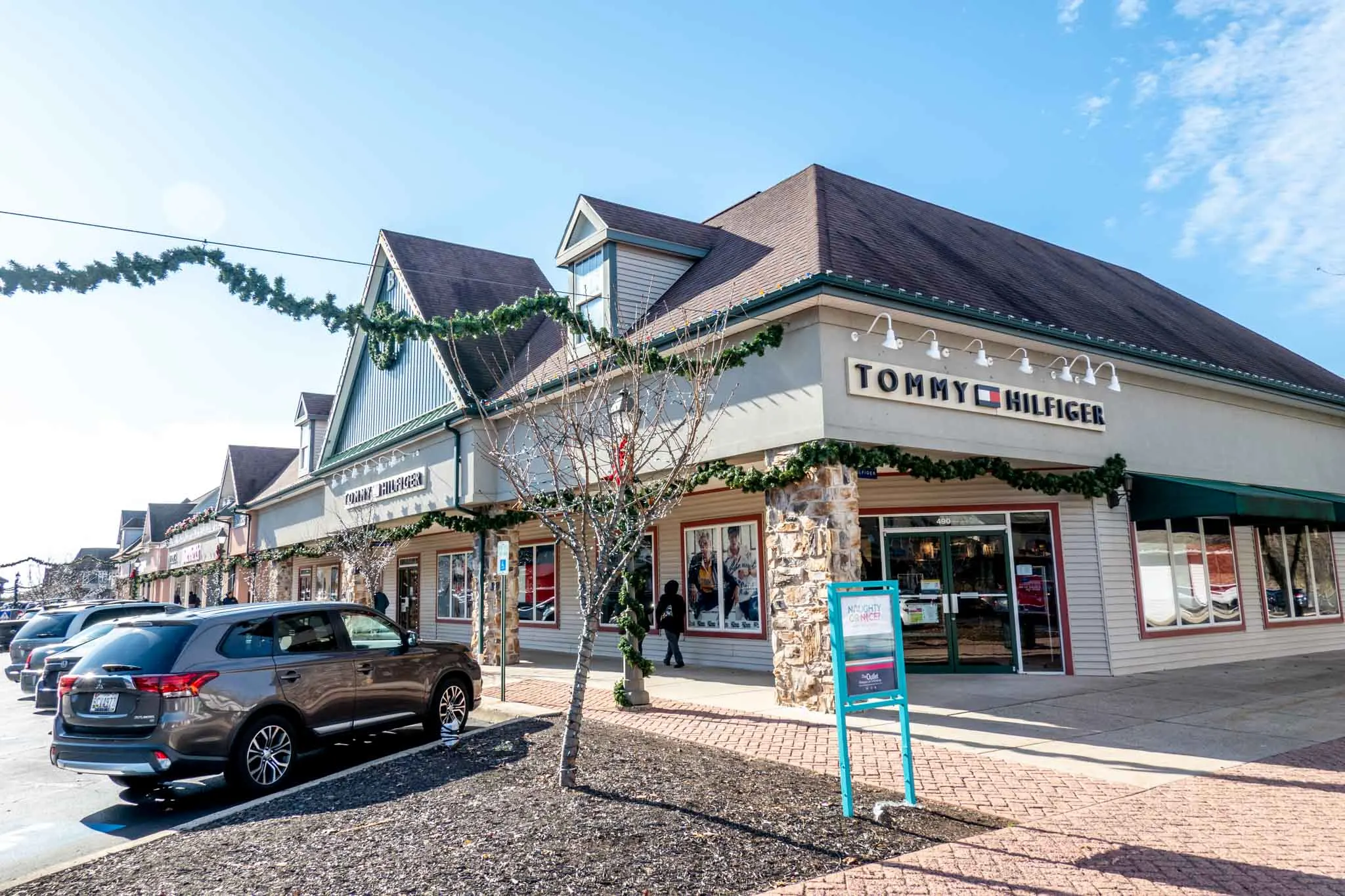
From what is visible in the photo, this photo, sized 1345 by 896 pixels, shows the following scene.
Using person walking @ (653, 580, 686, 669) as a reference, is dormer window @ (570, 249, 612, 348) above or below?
above

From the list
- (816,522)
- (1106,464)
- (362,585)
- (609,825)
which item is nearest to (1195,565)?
(1106,464)

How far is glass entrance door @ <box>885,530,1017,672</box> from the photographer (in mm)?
13688

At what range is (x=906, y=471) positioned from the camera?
11484 millimetres

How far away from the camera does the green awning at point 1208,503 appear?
42.1 ft

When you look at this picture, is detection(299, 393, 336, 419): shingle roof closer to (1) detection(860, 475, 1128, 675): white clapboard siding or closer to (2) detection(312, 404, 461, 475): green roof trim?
(2) detection(312, 404, 461, 475): green roof trim

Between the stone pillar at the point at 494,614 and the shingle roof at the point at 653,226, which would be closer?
the shingle roof at the point at 653,226

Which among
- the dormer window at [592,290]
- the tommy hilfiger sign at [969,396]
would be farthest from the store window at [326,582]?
the tommy hilfiger sign at [969,396]

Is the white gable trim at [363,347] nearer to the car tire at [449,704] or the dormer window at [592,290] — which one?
the dormer window at [592,290]

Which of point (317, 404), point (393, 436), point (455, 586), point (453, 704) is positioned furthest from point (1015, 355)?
point (317, 404)

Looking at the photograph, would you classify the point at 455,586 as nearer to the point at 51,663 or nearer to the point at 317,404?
the point at 317,404

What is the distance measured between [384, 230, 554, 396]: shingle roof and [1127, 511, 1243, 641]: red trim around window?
13.1 metres

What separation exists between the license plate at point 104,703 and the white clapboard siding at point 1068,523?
10454 millimetres

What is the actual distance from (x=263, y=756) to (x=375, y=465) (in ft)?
49.7

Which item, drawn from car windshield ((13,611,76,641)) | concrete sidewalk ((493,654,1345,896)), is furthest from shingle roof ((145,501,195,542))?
concrete sidewalk ((493,654,1345,896))
